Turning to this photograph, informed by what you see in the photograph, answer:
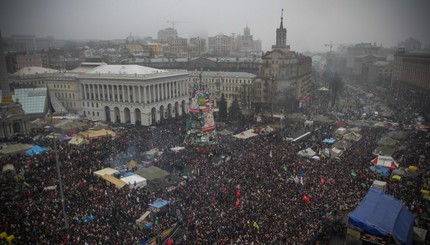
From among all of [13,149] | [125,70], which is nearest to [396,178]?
[13,149]

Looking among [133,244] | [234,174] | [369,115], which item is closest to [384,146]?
[234,174]

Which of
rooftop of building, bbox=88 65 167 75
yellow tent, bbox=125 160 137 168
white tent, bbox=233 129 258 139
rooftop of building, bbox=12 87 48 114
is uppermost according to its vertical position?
rooftop of building, bbox=88 65 167 75

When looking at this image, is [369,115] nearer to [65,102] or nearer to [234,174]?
[234,174]

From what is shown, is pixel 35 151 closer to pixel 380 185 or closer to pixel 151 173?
pixel 151 173

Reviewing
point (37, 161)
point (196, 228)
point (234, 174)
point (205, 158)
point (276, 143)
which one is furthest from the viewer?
point (276, 143)

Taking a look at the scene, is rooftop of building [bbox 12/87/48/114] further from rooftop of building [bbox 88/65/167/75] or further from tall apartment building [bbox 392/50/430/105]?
tall apartment building [bbox 392/50/430/105]

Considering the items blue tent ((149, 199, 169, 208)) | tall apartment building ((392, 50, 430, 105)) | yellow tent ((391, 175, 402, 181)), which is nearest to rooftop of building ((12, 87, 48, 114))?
blue tent ((149, 199, 169, 208))
